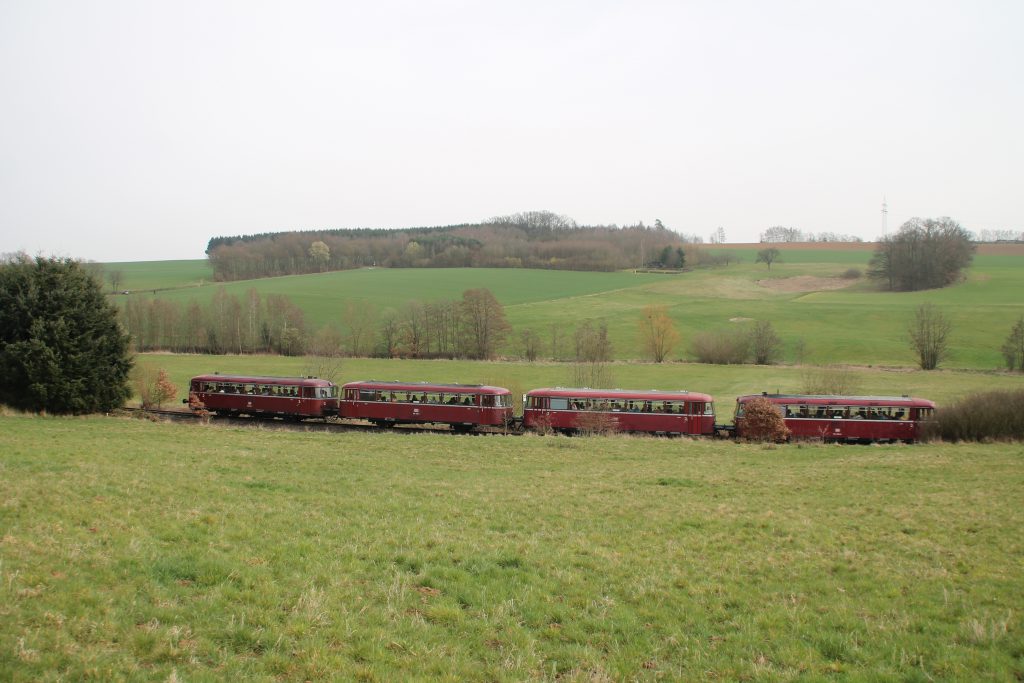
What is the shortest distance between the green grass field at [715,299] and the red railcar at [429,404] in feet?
124

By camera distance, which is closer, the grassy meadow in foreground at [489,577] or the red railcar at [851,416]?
the grassy meadow in foreground at [489,577]

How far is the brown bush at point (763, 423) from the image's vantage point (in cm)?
3200

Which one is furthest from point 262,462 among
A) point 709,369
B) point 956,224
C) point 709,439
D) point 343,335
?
point 956,224

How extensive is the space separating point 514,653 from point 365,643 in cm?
150

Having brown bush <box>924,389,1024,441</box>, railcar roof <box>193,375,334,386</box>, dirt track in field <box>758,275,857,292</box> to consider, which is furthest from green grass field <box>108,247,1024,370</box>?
railcar roof <box>193,375,334,386</box>

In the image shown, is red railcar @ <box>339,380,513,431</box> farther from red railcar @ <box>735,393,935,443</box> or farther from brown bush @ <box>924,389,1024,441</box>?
brown bush @ <box>924,389,1024,441</box>

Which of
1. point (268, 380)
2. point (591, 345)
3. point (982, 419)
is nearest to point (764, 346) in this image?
point (591, 345)

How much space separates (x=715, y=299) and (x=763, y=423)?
67.4m

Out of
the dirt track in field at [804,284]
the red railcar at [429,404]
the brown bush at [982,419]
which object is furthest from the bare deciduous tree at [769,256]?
the red railcar at [429,404]

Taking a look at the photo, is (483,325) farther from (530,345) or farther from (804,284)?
(804,284)

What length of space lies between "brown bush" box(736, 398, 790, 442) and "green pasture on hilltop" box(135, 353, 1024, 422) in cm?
1054

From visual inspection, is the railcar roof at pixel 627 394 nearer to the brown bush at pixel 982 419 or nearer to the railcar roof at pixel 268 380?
the brown bush at pixel 982 419

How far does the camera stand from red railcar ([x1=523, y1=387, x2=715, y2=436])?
34094 mm

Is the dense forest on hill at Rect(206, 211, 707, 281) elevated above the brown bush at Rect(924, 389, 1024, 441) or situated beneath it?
elevated above
